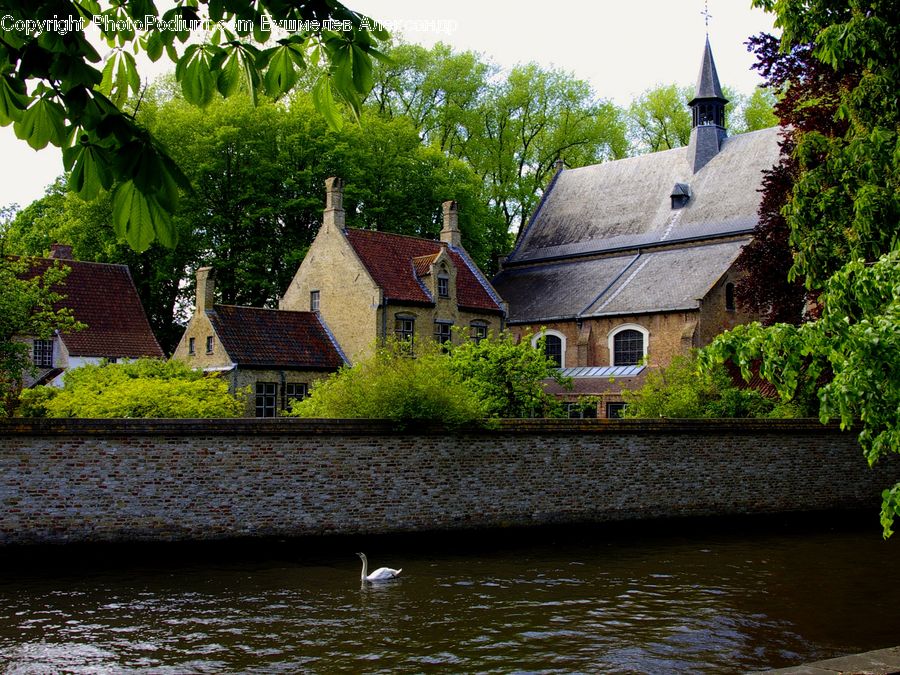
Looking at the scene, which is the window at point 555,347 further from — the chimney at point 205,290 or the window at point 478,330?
the chimney at point 205,290

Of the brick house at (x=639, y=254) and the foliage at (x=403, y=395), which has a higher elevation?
the brick house at (x=639, y=254)

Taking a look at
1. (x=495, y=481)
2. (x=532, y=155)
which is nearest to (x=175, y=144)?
(x=532, y=155)

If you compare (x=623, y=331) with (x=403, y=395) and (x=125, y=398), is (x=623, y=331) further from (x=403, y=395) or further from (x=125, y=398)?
(x=125, y=398)

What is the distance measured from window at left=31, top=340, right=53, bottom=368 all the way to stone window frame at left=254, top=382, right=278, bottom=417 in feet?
29.3

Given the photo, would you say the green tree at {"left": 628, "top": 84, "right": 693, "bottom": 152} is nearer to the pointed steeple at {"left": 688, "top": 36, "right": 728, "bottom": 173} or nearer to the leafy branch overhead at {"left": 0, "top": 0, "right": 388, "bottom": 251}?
the pointed steeple at {"left": 688, "top": 36, "right": 728, "bottom": 173}

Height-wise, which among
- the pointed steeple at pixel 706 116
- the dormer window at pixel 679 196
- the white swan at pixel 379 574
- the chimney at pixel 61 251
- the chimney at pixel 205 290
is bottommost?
the white swan at pixel 379 574

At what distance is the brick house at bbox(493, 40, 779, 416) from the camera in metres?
35.3

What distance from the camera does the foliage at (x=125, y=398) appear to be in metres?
17.7

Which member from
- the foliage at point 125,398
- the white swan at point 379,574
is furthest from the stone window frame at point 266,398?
the white swan at point 379,574

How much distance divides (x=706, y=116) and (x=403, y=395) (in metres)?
30.1

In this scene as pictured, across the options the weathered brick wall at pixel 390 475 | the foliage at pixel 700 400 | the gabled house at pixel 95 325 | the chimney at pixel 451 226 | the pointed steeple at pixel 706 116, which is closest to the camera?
the weathered brick wall at pixel 390 475

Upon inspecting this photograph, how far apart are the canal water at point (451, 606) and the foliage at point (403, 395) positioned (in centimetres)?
237

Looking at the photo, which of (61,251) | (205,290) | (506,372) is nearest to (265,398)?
(205,290)

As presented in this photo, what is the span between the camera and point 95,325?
1351 inches
